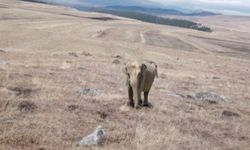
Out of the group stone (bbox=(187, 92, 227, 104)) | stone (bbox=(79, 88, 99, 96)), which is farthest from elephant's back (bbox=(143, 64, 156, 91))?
stone (bbox=(187, 92, 227, 104))

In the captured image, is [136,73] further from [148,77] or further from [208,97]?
[208,97]

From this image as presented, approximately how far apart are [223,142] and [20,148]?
665cm

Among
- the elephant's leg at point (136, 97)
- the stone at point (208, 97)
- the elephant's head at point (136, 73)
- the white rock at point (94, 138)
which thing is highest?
the elephant's head at point (136, 73)

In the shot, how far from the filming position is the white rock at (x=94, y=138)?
10989mm

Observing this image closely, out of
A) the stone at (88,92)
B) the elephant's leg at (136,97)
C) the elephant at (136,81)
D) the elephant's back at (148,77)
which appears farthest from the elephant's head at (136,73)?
the stone at (88,92)

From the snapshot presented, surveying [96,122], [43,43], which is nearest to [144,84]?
[96,122]

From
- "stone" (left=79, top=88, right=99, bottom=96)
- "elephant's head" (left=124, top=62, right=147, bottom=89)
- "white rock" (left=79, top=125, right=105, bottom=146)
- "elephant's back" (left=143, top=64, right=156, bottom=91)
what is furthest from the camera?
"stone" (left=79, top=88, right=99, bottom=96)

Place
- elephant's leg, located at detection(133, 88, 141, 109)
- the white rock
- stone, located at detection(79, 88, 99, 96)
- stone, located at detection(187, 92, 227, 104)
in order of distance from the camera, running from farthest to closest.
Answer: stone, located at detection(187, 92, 227, 104) < stone, located at detection(79, 88, 99, 96) < elephant's leg, located at detection(133, 88, 141, 109) < the white rock

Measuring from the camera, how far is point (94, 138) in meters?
11.2

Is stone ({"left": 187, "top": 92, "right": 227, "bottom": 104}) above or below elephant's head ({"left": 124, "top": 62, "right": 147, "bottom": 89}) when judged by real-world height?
below

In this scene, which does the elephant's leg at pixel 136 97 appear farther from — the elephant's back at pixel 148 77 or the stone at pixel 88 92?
the stone at pixel 88 92

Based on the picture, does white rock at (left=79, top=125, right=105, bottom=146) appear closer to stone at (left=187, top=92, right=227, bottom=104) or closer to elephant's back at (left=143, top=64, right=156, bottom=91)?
elephant's back at (left=143, top=64, right=156, bottom=91)

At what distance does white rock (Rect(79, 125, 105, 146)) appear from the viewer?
11.0 metres

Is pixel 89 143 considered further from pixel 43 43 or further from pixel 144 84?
pixel 43 43
